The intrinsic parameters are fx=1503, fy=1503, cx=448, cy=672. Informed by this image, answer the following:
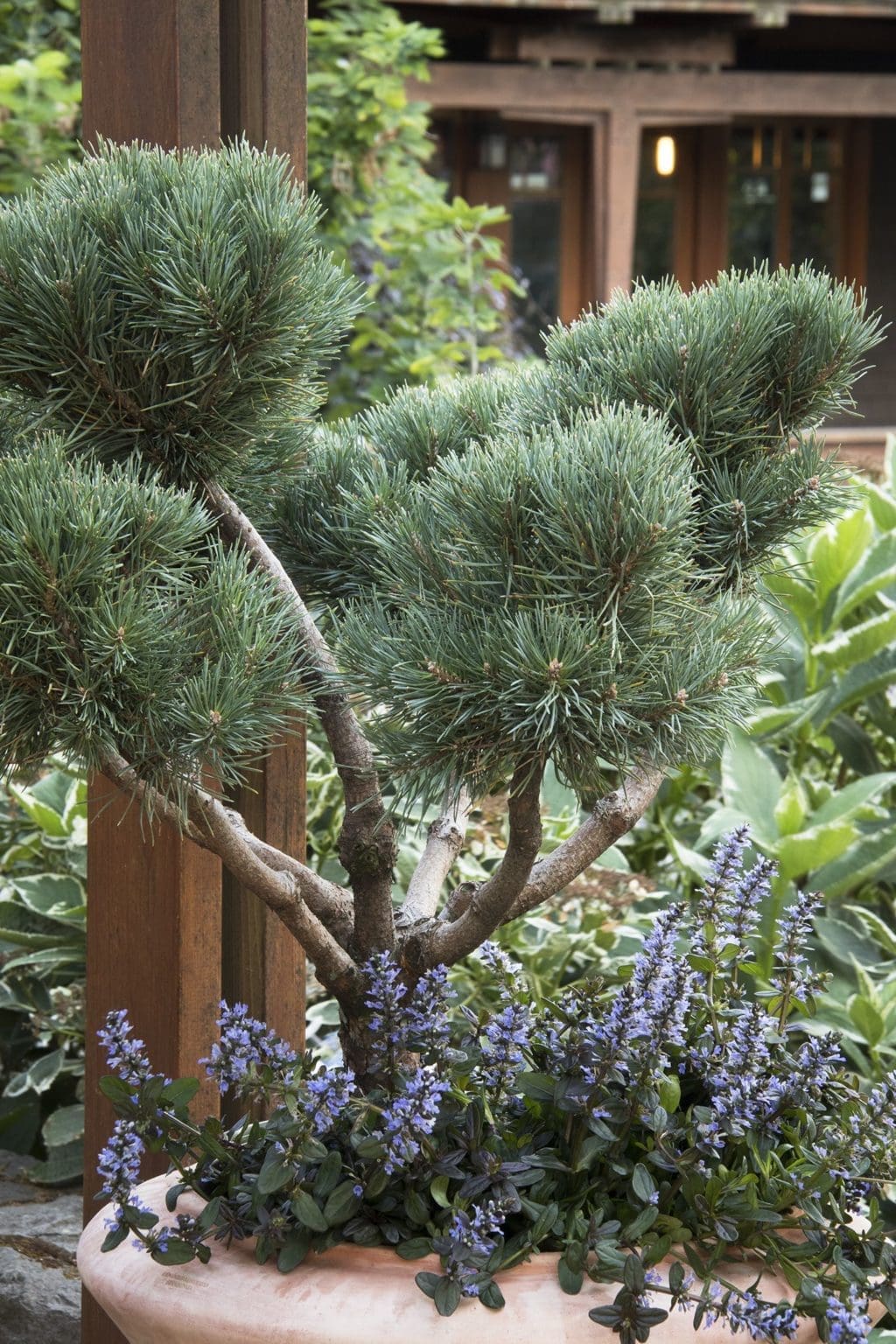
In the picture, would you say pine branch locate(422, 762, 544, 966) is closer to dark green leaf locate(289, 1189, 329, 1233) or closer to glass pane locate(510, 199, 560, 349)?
dark green leaf locate(289, 1189, 329, 1233)

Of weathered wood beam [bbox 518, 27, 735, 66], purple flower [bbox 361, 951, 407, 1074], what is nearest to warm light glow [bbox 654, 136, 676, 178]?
weathered wood beam [bbox 518, 27, 735, 66]

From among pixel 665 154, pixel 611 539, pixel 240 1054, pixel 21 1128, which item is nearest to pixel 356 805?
pixel 240 1054

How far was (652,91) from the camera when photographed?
27.0 feet

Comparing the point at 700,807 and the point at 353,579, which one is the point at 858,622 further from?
the point at 353,579

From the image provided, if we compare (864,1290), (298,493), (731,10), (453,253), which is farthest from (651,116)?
(864,1290)

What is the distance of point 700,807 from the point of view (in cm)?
281

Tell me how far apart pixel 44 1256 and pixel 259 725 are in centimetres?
107

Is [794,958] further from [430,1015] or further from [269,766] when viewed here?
[269,766]

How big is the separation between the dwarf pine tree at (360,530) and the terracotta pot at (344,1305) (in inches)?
9.4

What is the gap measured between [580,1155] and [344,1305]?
209 mm

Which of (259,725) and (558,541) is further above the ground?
(558,541)

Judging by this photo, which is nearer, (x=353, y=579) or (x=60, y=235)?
(x=60, y=235)

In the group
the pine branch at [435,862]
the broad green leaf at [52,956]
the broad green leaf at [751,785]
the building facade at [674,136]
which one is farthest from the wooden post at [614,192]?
the pine branch at [435,862]

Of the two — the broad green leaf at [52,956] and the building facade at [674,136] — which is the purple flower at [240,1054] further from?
the building facade at [674,136]
